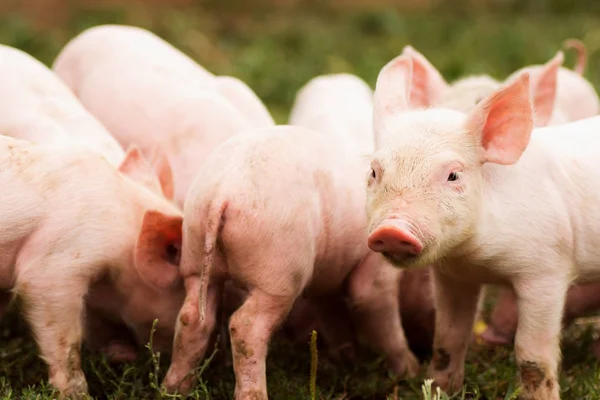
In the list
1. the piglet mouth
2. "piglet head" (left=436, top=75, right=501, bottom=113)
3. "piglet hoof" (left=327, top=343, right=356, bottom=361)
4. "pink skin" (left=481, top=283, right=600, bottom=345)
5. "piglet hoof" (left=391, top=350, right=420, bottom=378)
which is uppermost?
the piglet mouth

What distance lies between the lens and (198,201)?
12.2ft

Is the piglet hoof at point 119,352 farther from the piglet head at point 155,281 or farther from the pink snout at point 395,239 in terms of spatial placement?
the pink snout at point 395,239

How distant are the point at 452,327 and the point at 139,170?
1359 millimetres

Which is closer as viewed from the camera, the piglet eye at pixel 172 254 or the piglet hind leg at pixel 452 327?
the piglet hind leg at pixel 452 327

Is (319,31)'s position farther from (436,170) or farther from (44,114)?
(436,170)

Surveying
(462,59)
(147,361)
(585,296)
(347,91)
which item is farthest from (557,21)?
(147,361)

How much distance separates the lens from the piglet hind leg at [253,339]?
3.64m

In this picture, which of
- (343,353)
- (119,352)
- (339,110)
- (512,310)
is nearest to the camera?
(119,352)

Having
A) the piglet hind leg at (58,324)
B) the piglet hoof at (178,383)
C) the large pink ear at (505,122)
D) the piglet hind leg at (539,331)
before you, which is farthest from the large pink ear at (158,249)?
the piglet hind leg at (539,331)

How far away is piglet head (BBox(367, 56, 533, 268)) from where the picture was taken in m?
3.25

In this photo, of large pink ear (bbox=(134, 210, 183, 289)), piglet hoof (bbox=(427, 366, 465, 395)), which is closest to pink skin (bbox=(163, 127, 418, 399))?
large pink ear (bbox=(134, 210, 183, 289))

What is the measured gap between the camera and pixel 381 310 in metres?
4.16

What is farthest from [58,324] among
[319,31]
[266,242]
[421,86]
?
[319,31]

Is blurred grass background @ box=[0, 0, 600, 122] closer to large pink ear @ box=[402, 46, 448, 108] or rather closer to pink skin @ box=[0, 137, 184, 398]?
large pink ear @ box=[402, 46, 448, 108]
